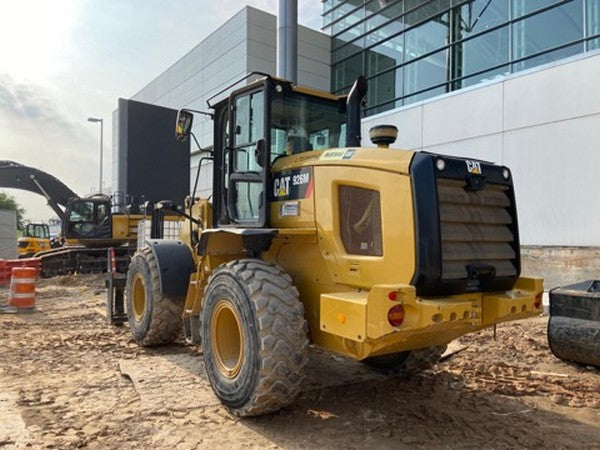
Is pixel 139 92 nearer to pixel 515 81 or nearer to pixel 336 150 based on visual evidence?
pixel 515 81

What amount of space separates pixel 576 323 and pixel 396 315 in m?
3.33

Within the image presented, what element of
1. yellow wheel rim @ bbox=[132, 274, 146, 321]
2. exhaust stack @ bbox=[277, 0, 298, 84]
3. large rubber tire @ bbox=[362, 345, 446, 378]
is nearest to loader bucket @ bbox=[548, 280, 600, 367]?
large rubber tire @ bbox=[362, 345, 446, 378]

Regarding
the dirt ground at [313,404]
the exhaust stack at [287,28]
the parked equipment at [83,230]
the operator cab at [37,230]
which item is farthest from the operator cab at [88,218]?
the dirt ground at [313,404]

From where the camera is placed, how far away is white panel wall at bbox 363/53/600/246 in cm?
1130

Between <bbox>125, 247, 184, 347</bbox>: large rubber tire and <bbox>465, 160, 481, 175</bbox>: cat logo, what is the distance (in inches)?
148

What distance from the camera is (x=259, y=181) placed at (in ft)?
16.1

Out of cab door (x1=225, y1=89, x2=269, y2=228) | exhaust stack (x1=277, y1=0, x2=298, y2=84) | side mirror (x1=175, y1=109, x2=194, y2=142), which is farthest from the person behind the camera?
exhaust stack (x1=277, y1=0, x2=298, y2=84)

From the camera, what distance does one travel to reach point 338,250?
4.16m

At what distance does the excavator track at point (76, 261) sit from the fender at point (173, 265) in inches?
446

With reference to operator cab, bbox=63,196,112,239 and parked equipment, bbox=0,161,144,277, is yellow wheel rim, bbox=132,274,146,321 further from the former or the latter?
operator cab, bbox=63,196,112,239

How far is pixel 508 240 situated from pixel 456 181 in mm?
795

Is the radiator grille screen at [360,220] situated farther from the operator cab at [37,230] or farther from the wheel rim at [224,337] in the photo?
the operator cab at [37,230]

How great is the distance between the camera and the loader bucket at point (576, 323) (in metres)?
5.57

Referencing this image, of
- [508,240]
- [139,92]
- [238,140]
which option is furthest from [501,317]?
[139,92]
